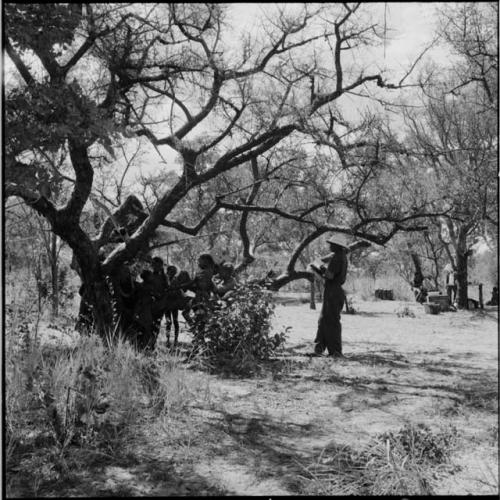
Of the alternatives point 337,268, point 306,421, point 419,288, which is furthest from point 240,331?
point 419,288

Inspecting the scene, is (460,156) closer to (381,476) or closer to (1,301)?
(381,476)

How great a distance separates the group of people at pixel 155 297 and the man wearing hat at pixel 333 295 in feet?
5.11

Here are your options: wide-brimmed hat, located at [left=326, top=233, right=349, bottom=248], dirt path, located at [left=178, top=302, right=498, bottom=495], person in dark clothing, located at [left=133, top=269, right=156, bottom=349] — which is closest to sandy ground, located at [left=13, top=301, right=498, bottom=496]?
dirt path, located at [left=178, top=302, right=498, bottom=495]

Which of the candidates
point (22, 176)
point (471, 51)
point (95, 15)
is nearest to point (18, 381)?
point (22, 176)

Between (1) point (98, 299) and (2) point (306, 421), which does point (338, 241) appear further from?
(2) point (306, 421)

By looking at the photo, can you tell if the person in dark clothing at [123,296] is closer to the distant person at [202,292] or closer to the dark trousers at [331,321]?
the distant person at [202,292]

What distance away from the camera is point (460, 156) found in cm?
1675

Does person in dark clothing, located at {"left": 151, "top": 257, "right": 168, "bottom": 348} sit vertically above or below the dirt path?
above

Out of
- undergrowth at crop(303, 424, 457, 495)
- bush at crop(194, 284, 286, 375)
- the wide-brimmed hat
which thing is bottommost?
undergrowth at crop(303, 424, 457, 495)

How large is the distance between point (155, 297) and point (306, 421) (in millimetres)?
4436

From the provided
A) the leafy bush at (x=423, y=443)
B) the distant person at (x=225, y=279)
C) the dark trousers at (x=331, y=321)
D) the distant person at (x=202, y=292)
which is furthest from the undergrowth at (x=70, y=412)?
the distant person at (x=225, y=279)

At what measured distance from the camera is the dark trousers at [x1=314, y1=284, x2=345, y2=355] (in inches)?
363

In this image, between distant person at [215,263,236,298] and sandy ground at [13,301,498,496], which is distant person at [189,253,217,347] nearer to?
distant person at [215,263,236,298]

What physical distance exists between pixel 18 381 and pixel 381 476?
2.95 meters
